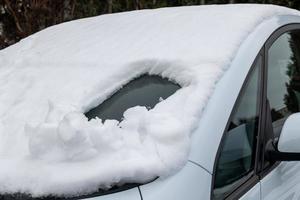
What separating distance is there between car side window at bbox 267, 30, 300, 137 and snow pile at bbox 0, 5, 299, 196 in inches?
6.5

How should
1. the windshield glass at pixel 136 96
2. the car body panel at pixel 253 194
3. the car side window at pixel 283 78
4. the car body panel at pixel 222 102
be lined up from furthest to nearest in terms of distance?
the car side window at pixel 283 78
the windshield glass at pixel 136 96
the car body panel at pixel 253 194
the car body panel at pixel 222 102

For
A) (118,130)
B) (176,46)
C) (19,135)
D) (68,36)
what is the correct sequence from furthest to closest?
(68,36) < (176,46) < (19,135) < (118,130)

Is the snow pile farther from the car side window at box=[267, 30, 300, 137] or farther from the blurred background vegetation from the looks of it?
the blurred background vegetation

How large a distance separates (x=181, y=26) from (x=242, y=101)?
57cm

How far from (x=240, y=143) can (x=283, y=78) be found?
76 cm

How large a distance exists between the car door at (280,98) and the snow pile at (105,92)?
16cm

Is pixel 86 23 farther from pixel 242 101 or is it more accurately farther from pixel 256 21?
pixel 242 101

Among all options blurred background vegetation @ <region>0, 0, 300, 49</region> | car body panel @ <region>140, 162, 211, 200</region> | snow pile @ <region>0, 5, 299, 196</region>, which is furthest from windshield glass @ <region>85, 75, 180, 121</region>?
blurred background vegetation @ <region>0, 0, 300, 49</region>

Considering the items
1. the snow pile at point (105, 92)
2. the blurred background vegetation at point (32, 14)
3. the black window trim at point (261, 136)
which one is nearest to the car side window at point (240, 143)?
the black window trim at point (261, 136)

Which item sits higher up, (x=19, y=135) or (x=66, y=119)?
(x=66, y=119)

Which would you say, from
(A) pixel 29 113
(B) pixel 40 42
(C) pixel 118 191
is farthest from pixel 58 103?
(B) pixel 40 42

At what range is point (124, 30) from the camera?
9.11 feet

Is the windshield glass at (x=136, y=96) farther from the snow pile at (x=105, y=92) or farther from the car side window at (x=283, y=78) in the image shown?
the car side window at (x=283, y=78)

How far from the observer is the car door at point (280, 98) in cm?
230
